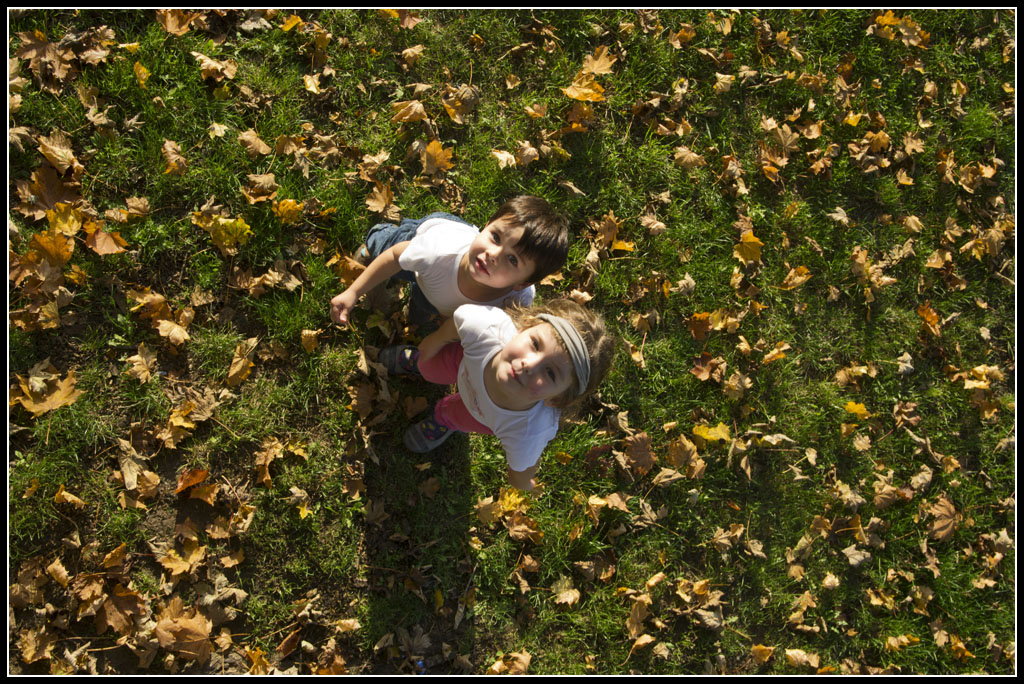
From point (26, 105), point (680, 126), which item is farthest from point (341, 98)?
point (680, 126)

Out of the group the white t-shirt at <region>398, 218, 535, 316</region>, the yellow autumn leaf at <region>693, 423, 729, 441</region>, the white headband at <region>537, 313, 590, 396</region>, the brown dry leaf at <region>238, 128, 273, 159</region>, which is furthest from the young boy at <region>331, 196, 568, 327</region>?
the yellow autumn leaf at <region>693, 423, 729, 441</region>

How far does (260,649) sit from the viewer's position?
3.11 m

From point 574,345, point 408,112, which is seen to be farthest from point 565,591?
point 408,112

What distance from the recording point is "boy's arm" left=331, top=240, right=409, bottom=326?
3172mm

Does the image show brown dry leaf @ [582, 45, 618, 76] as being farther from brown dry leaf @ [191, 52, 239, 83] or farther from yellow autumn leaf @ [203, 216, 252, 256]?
yellow autumn leaf @ [203, 216, 252, 256]

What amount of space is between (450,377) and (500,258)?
2.09ft

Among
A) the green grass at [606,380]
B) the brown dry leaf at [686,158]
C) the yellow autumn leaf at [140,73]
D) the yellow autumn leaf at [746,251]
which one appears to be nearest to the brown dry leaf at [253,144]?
the green grass at [606,380]

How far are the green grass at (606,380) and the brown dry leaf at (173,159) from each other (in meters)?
0.04

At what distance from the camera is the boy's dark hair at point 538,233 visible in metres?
→ 2.87

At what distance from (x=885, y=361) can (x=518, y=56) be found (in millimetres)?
3021

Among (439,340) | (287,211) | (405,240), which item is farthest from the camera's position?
(287,211)

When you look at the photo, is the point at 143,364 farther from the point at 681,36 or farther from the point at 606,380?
the point at 681,36

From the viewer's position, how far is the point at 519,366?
2586 mm

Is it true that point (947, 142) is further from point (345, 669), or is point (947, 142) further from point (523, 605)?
point (345, 669)
